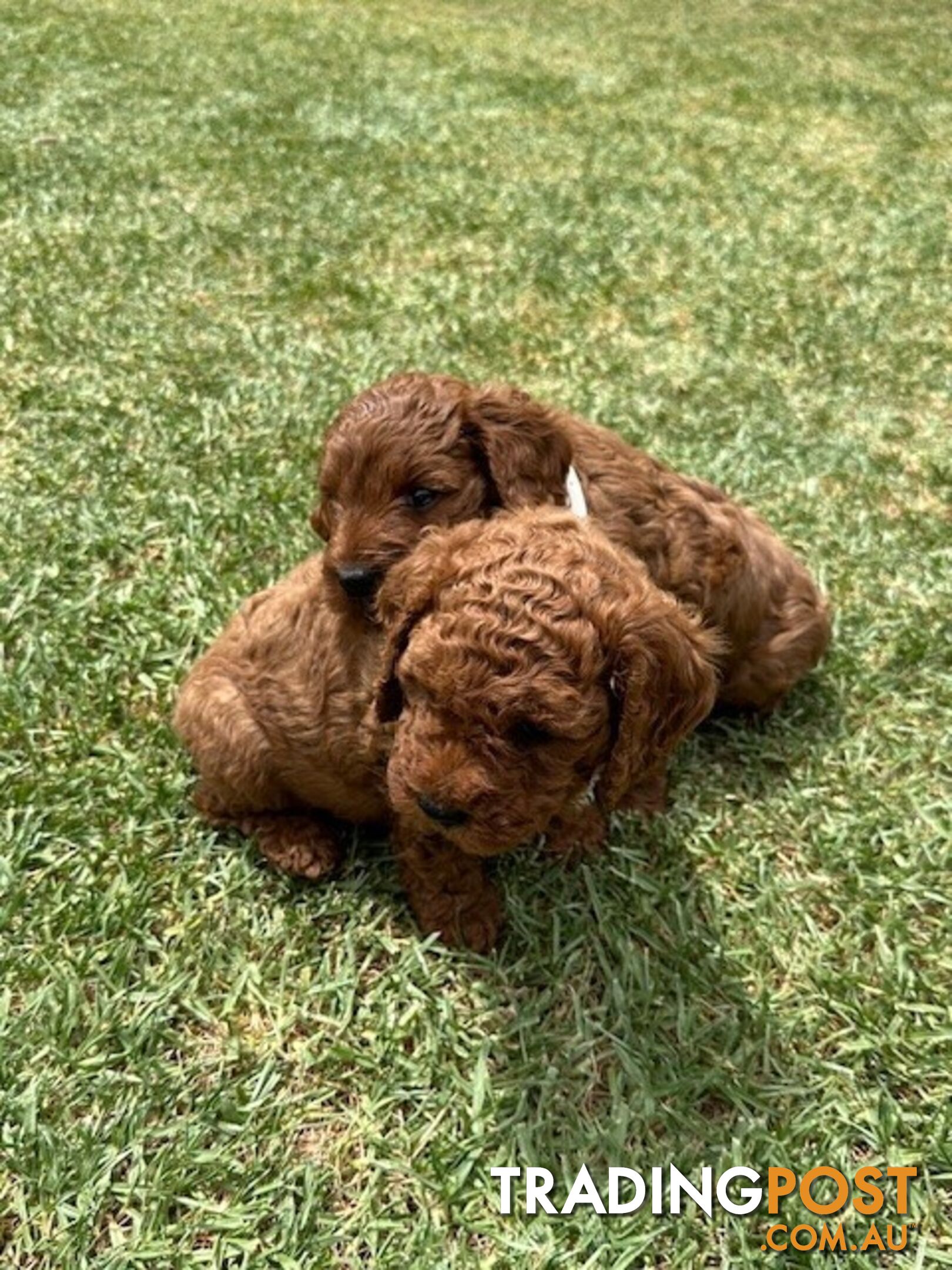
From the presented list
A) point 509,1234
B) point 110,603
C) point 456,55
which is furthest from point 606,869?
point 456,55

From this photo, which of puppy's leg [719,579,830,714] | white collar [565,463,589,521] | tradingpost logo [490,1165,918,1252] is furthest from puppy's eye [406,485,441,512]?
tradingpost logo [490,1165,918,1252]

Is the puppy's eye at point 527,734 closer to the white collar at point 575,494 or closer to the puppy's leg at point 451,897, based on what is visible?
the puppy's leg at point 451,897

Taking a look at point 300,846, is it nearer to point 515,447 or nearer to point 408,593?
point 408,593

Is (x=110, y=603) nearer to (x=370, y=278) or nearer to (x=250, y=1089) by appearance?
(x=250, y=1089)

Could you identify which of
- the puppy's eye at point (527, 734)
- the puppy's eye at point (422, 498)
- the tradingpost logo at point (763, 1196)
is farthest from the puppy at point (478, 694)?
the tradingpost logo at point (763, 1196)

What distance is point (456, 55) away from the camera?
11.1m

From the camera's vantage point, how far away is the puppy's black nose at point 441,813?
7.70 ft

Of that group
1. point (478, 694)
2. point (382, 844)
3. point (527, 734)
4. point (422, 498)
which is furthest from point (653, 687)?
point (382, 844)

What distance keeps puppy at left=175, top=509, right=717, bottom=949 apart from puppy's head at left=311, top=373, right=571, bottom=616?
0.18 m

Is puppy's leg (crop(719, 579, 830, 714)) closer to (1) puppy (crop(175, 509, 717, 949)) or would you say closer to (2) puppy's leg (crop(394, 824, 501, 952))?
(1) puppy (crop(175, 509, 717, 949))

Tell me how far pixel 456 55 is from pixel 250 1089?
1115 centimetres

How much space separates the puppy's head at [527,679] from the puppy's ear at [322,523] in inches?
25.4

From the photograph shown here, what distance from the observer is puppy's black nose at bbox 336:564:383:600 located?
2.89 metres

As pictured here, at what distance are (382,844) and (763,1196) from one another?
1.49m
